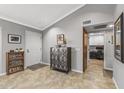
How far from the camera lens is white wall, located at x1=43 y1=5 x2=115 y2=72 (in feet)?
10.3

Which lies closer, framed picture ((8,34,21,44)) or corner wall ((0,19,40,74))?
corner wall ((0,19,40,74))

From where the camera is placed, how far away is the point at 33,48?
4.88 m

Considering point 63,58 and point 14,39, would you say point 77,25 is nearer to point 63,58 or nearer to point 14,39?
point 63,58

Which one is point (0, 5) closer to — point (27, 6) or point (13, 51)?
point (27, 6)

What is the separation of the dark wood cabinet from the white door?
4.63 feet

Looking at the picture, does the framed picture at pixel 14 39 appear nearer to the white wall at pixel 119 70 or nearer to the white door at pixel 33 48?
the white door at pixel 33 48

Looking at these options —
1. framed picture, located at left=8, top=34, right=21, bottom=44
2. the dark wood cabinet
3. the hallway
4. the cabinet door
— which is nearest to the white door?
framed picture, located at left=8, top=34, right=21, bottom=44

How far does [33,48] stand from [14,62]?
140 cm

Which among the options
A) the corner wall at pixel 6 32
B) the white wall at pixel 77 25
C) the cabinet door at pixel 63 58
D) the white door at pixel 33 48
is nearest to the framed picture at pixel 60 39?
the white wall at pixel 77 25

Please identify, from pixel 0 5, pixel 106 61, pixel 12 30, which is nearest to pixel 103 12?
pixel 106 61

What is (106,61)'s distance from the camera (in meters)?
4.21

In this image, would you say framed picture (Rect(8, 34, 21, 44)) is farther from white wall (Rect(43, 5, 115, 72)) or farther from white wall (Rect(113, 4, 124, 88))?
white wall (Rect(113, 4, 124, 88))

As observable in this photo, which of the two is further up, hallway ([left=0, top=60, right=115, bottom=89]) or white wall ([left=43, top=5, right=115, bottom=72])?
white wall ([left=43, top=5, right=115, bottom=72])

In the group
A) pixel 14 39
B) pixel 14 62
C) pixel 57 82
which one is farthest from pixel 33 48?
pixel 57 82
